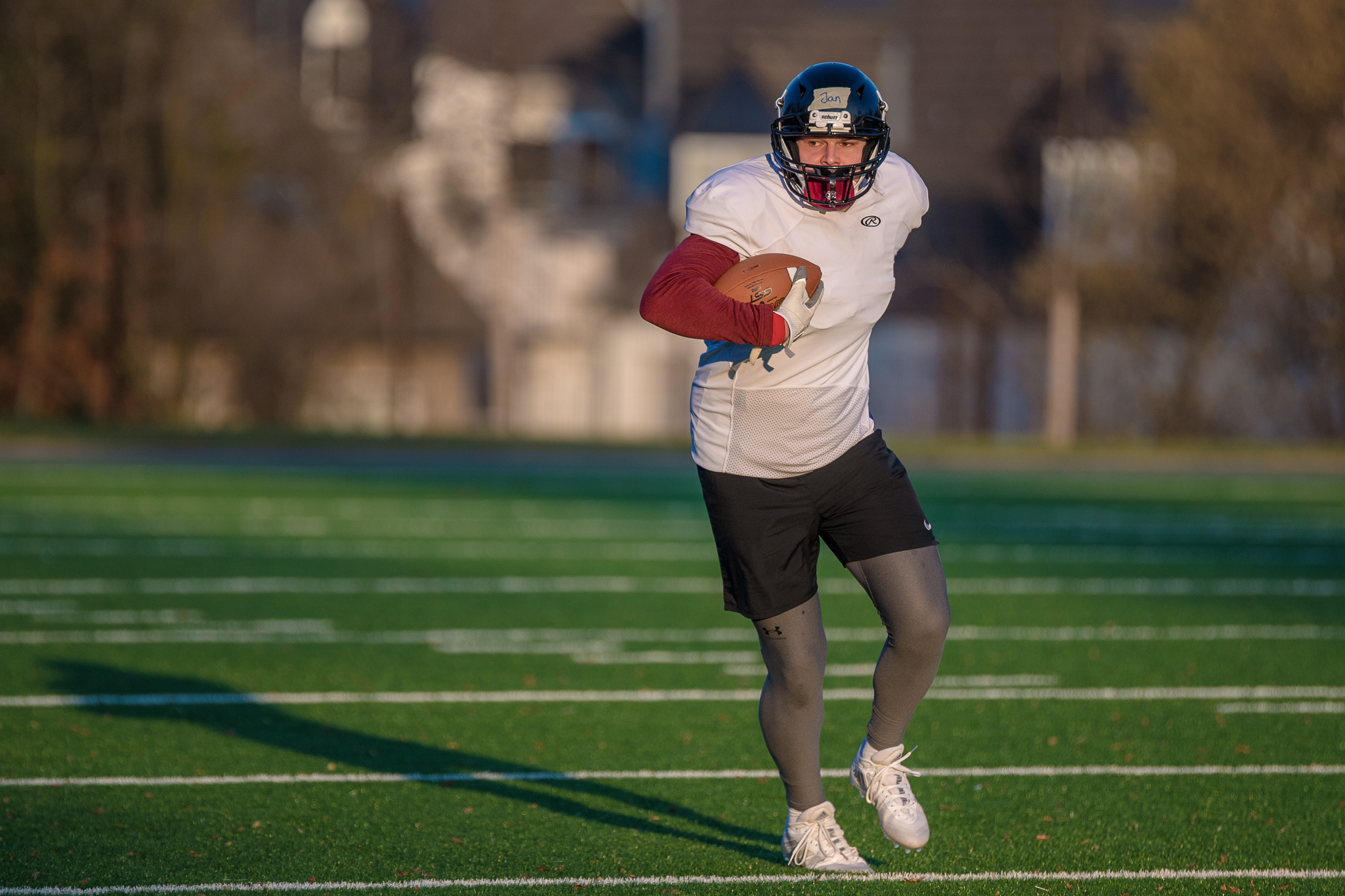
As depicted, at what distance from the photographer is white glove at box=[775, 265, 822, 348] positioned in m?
4.13

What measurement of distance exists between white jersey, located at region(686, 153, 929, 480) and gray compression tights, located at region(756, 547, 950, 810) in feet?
1.28

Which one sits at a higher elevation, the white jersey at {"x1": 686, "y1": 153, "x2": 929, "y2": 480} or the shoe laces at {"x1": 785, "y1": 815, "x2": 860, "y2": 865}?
the white jersey at {"x1": 686, "y1": 153, "x2": 929, "y2": 480}

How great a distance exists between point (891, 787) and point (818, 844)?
0.89 feet

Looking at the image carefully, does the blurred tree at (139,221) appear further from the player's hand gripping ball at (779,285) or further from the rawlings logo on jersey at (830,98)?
the player's hand gripping ball at (779,285)

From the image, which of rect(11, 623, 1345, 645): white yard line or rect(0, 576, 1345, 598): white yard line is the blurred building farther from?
rect(11, 623, 1345, 645): white yard line

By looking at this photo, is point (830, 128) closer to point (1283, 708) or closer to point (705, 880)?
point (705, 880)

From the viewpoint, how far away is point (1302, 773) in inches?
228

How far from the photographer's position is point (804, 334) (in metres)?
4.39

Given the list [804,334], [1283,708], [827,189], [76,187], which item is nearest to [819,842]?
[804,334]

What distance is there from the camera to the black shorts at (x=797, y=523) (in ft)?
14.6

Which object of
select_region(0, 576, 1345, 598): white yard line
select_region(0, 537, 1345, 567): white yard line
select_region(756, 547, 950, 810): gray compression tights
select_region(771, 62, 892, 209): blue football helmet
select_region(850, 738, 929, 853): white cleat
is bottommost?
select_region(0, 537, 1345, 567): white yard line

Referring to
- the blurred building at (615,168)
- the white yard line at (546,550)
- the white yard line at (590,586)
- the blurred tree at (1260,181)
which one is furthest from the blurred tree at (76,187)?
the white yard line at (590,586)

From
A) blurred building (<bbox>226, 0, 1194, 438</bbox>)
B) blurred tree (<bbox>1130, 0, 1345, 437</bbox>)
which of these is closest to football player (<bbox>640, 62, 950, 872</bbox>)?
blurred tree (<bbox>1130, 0, 1345, 437</bbox>)

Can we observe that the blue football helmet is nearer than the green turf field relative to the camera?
Yes
